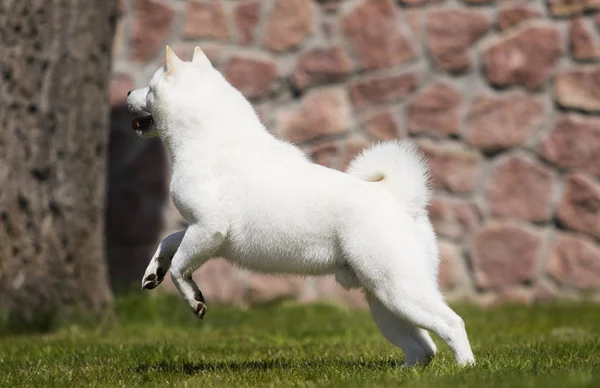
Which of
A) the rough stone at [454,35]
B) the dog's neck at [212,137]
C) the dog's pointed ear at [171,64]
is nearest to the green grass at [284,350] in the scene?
the dog's neck at [212,137]

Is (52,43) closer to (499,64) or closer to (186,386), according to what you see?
(186,386)

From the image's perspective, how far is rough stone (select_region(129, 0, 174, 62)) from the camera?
6.53 m

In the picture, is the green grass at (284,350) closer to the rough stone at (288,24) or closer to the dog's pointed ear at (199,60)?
the dog's pointed ear at (199,60)

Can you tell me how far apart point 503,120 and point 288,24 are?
1.69 m

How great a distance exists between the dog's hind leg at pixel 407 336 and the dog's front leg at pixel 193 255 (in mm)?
636

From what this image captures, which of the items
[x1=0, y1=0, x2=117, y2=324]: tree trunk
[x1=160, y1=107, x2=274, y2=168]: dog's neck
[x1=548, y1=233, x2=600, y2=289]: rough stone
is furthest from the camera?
[x1=548, y1=233, x2=600, y2=289]: rough stone

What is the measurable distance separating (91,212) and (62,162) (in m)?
0.35

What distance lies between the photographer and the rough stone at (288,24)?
648 centimetres

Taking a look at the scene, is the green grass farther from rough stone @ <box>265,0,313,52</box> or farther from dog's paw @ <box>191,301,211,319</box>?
rough stone @ <box>265,0,313,52</box>

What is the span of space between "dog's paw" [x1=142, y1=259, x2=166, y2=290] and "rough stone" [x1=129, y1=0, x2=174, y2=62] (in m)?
3.36

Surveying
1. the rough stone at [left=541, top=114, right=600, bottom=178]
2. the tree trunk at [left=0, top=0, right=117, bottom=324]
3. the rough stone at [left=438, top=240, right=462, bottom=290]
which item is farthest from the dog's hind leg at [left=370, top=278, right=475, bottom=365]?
the rough stone at [left=541, top=114, right=600, bottom=178]

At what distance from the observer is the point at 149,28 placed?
6535mm

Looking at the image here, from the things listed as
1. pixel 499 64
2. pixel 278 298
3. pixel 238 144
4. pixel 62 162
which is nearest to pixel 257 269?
pixel 238 144

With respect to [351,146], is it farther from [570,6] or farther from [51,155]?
[51,155]
